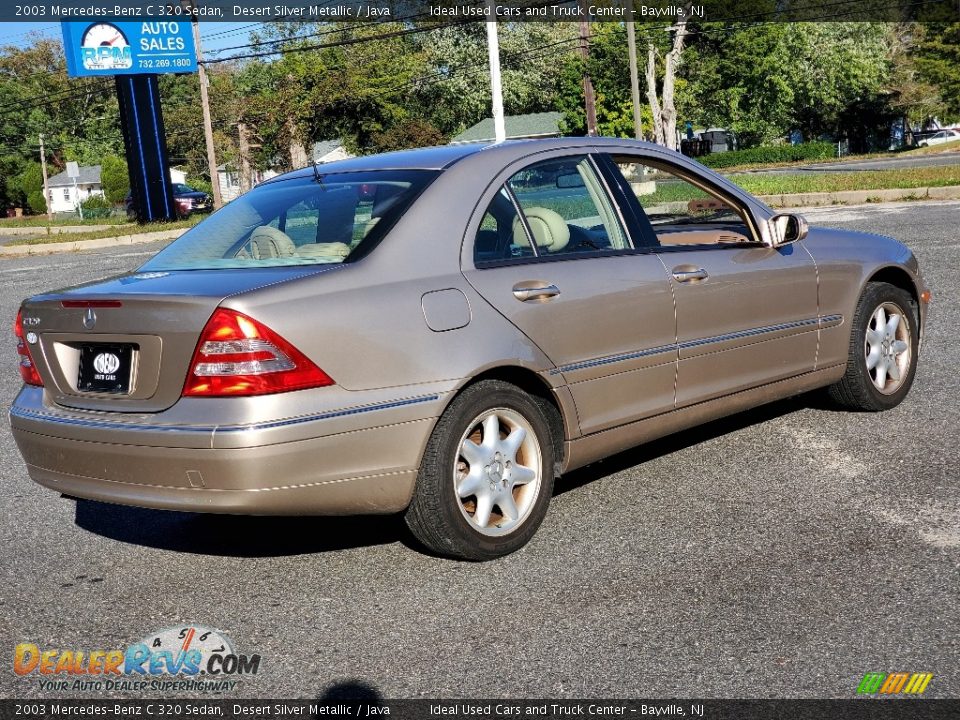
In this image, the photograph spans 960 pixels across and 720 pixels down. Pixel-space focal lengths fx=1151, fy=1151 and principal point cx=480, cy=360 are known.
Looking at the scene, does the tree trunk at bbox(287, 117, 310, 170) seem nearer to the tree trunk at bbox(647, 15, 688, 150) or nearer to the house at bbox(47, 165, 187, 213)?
the tree trunk at bbox(647, 15, 688, 150)

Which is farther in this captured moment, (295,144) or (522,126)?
(522,126)

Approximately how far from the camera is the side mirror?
566 cm

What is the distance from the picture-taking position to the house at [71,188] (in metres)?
88.0

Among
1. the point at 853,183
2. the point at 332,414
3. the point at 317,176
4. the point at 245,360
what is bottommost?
the point at 853,183

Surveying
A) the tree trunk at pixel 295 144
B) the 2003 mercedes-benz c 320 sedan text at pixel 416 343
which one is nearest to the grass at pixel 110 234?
the tree trunk at pixel 295 144

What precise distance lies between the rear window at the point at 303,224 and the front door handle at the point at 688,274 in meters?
1.24

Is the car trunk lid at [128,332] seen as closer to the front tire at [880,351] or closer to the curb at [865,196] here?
the front tire at [880,351]

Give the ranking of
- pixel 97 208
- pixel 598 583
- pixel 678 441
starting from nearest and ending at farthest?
pixel 598 583 < pixel 678 441 < pixel 97 208

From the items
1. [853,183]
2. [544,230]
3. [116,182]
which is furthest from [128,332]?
[116,182]

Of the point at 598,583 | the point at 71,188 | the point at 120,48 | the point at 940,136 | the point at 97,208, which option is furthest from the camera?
the point at 71,188

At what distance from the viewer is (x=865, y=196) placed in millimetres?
22391

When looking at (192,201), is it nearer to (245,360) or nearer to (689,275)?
(689,275)

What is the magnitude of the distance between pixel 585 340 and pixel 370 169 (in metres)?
1.21

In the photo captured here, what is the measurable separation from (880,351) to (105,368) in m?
4.12
